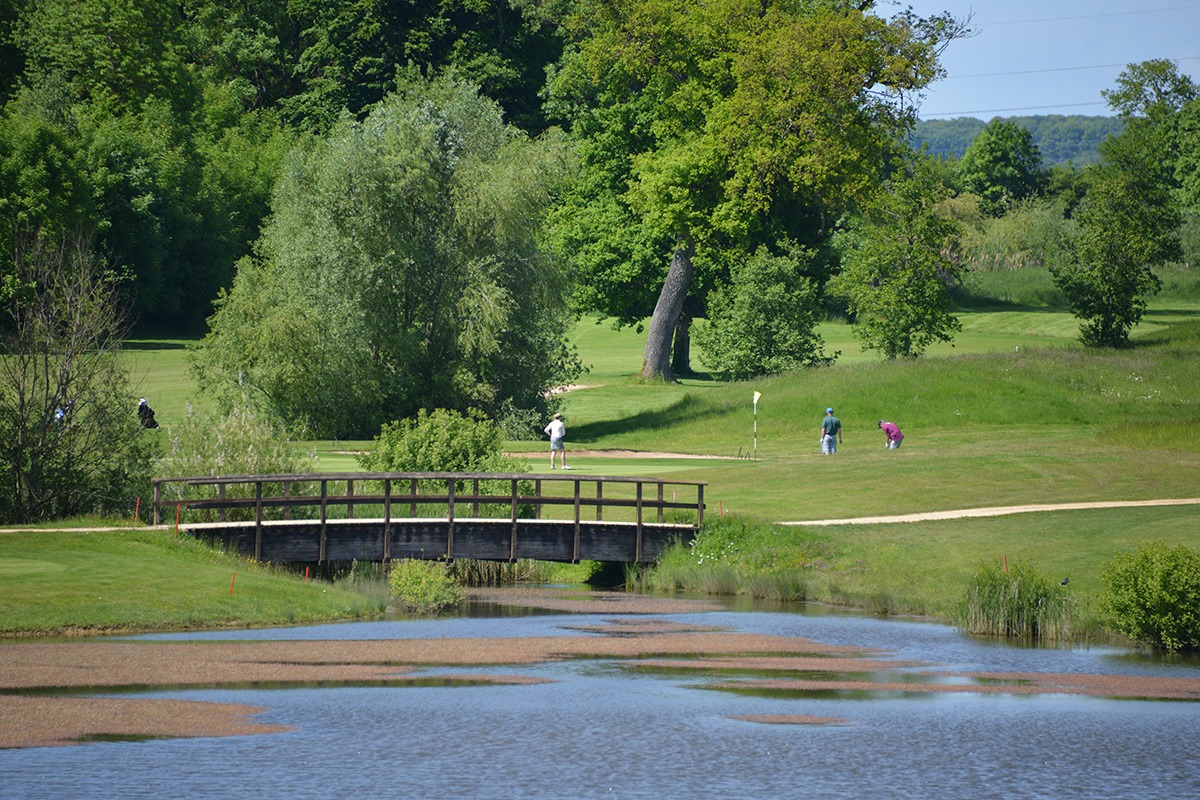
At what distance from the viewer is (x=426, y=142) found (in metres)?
53.0

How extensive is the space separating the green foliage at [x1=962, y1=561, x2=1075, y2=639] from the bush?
1.32m

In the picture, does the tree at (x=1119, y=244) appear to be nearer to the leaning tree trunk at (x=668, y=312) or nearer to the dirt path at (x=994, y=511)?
the leaning tree trunk at (x=668, y=312)

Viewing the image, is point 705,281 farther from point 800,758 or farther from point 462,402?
point 800,758

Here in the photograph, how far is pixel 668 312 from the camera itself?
68.9 metres

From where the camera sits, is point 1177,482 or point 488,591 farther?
point 1177,482

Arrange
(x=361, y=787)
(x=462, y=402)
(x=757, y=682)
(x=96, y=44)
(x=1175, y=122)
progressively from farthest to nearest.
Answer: (x=1175, y=122)
(x=96, y=44)
(x=462, y=402)
(x=757, y=682)
(x=361, y=787)

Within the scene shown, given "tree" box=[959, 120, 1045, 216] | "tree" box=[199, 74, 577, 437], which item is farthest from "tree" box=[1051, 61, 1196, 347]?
"tree" box=[959, 120, 1045, 216]

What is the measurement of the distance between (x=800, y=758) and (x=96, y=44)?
92.5 metres

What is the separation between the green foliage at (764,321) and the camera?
6203cm

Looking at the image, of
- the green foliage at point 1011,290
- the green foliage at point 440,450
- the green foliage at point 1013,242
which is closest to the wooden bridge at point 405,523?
the green foliage at point 440,450

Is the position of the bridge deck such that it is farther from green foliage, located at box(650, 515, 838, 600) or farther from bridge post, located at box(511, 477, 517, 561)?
green foliage, located at box(650, 515, 838, 600)

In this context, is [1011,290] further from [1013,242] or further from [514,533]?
[514,533]

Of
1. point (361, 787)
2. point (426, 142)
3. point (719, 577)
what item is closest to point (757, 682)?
point (361, 787)

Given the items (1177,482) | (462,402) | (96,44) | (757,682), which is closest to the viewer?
(757,682)
